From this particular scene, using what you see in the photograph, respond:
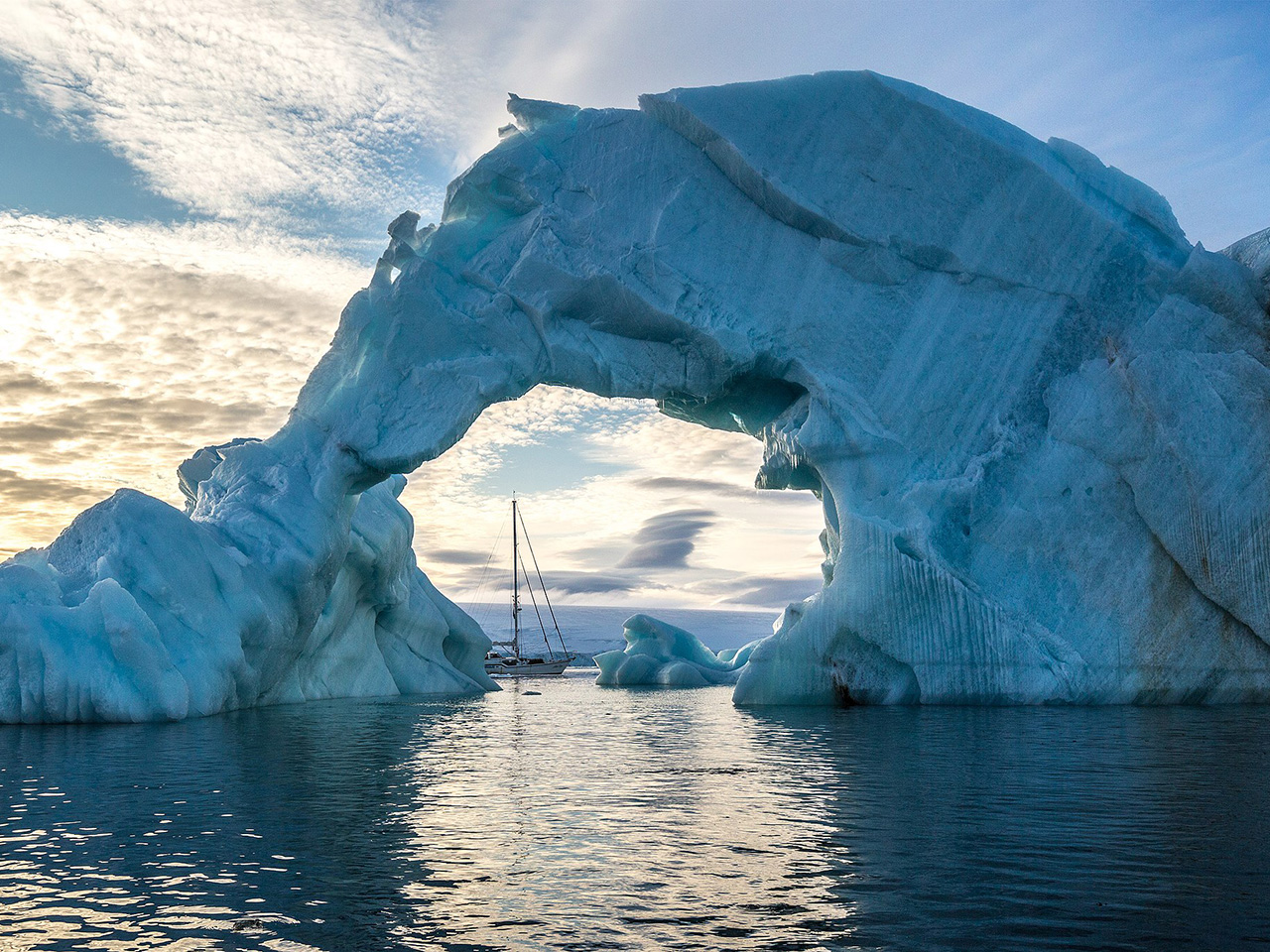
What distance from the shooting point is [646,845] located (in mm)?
5535

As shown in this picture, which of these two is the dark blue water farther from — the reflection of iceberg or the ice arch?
the reflection of iceberg

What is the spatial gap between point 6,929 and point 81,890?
0.61 metres

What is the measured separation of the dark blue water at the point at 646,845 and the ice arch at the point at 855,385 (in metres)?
5.36

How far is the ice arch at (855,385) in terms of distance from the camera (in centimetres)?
1603

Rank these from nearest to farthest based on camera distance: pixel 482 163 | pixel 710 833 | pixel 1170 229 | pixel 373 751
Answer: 1. pixel 710 833
2. pixel 373 751
3. pixel 1170 229
4. pixel 482 163

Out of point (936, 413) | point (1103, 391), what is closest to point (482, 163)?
point (936, 413)

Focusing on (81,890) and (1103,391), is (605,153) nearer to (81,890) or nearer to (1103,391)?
(1103,391)

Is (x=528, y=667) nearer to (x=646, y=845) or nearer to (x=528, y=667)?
(x=528, y=667)

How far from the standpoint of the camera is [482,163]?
19.3 metres

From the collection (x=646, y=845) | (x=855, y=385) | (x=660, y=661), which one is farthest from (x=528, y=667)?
(x=646, y=845)

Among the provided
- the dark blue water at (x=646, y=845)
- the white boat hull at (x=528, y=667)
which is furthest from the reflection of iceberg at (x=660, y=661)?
the dark blue water at (x=646, y=845)

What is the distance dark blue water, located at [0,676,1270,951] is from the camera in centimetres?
399

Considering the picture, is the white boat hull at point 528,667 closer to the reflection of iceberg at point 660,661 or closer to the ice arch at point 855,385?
the reflection of iceberg at point 660,661

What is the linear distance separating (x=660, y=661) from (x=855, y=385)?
16.3 m
